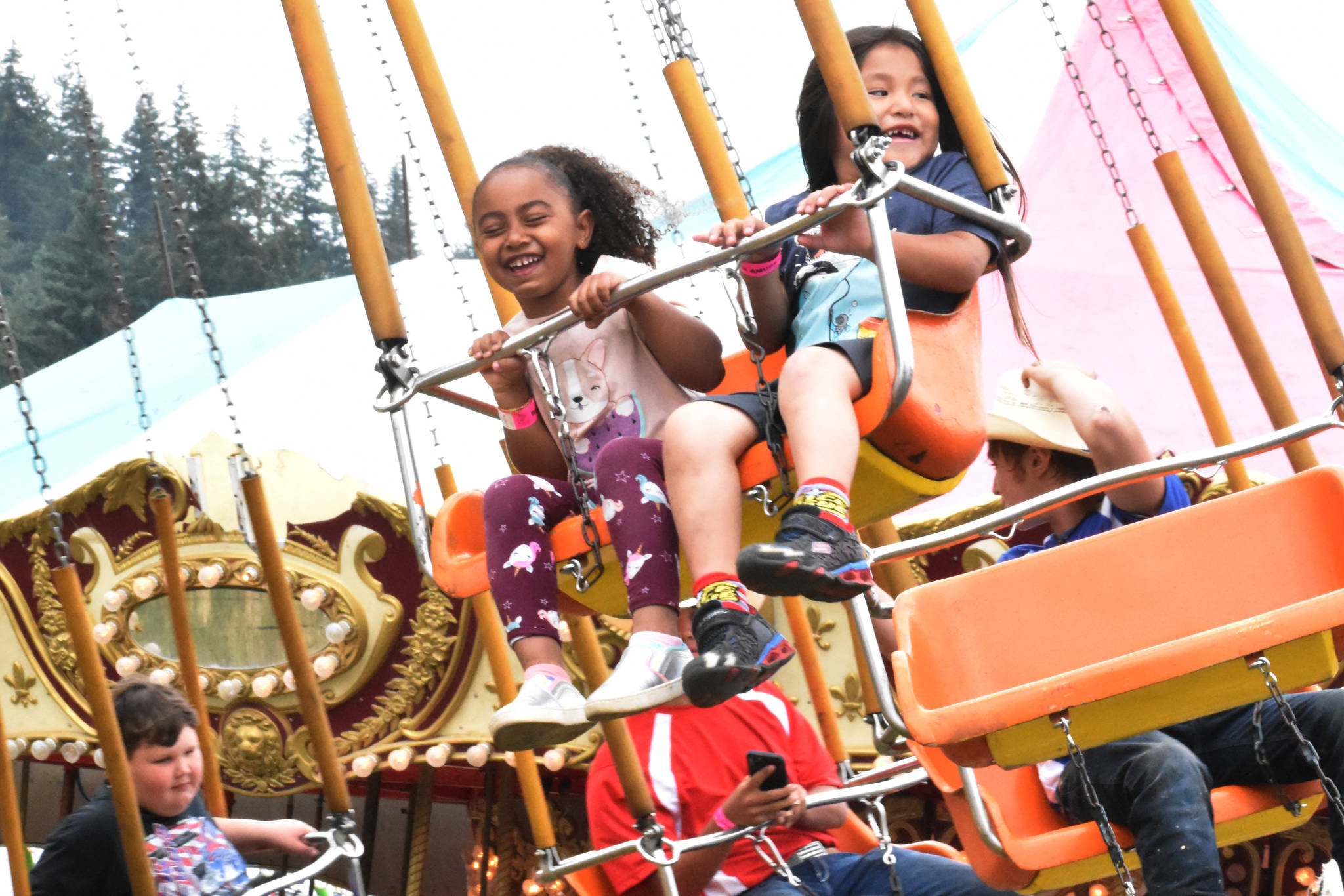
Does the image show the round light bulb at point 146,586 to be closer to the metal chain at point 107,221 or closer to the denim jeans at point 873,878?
the metal chain at point 107,221

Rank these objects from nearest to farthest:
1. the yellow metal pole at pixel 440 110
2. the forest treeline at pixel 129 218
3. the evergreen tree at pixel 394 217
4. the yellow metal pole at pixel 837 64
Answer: the yellow metal pole at pixel 837 64
the yellow metal pole at pixel 440 110
the forest treeline at pixel 129 218
the evergreen tree at pixel 394 217

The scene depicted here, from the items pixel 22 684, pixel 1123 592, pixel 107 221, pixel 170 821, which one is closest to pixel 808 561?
pixel 1123 592

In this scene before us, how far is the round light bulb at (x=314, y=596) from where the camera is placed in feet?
14.1

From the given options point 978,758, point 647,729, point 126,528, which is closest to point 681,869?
point 647,729

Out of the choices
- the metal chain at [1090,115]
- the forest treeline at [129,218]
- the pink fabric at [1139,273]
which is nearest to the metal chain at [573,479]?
the metal chain at [1090,115]

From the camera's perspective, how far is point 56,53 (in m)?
10.9

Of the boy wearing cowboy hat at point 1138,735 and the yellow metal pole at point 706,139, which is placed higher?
the yellow metal pole at point 706,139

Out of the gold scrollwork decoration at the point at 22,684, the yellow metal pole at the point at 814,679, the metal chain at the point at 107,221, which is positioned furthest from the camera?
the gold scrollwork decoration at the point at 22,684

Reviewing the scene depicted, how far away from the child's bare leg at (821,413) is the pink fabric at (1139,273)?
2021 mm

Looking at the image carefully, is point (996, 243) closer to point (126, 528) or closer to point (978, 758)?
point (978, 758)

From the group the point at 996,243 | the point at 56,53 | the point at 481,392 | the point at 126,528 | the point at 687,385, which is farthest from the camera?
the point at 56,53

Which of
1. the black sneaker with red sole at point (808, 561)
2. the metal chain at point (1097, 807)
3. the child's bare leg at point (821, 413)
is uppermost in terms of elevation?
the child's bare leg at point (821, 413)

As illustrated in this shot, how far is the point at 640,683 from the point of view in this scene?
66.8 inches

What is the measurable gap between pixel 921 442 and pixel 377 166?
988 centimetres
